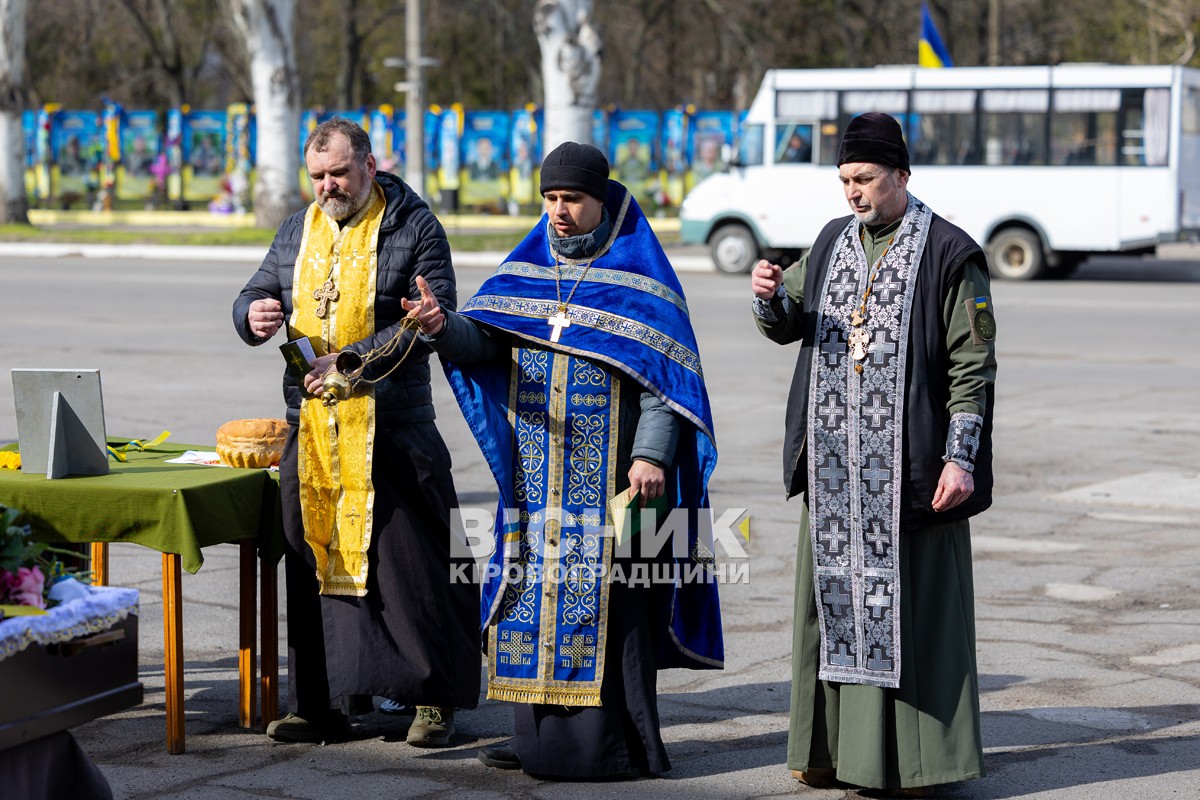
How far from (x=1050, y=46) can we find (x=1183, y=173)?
24.3m

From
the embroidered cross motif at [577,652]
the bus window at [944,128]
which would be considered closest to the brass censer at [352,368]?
the embroidered cross motif at [577,652]

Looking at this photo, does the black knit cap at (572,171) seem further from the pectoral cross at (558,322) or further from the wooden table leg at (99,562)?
the wooden table leg at (99,562)

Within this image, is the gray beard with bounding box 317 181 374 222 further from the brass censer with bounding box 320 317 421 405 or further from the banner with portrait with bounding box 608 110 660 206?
the banner with portrait with bounding box 608 110 660 206

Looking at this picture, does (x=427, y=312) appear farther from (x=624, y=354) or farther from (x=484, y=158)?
(x=484, y=158)

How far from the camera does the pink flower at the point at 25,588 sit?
11.7 feet

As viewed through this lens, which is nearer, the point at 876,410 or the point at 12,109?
the point at 876,410

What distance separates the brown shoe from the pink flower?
6.94ft

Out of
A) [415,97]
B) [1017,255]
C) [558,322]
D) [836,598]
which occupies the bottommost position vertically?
[836,598]

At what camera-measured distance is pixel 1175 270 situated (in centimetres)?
2481

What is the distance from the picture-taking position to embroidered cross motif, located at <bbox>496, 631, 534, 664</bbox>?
15.6 ft

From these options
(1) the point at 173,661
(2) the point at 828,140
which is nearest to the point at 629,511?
(1) the point at 173,661

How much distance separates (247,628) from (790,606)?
2469 millimetres

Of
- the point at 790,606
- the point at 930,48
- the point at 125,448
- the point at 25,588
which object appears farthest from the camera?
the point at 930,48

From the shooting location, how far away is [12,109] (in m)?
29.8
